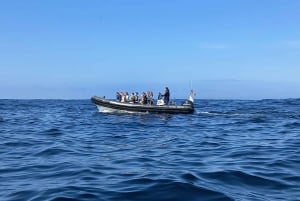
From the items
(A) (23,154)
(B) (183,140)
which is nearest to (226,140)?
(B) (183,140)

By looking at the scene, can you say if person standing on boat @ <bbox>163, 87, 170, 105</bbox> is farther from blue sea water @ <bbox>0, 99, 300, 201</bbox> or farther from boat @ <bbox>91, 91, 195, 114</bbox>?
blue sea water @ <bbox>0, 99, 300, 201</bbox>

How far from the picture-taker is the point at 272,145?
15688 mm

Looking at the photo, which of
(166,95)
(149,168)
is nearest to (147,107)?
(166,95)

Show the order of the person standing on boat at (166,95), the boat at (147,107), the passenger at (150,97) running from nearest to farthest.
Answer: the boat at (147,107) < the person standing on boat at (166,95) < the passenger at (150,97)

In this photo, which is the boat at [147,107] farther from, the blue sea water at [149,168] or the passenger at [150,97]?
the blue sea water at [149,168]

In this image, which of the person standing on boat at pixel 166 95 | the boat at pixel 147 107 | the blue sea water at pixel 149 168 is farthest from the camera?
the person standing on boat at pixel 166 95

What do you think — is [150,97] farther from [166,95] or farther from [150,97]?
[166,95]

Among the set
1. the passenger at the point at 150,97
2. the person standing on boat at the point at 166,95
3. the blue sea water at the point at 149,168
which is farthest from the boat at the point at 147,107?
the blue sea water at the point at 149,168

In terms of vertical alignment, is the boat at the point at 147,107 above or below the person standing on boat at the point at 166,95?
below

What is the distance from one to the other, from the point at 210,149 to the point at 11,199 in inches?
325

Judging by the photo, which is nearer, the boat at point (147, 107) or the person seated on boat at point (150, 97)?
the boat at point (147, 107)

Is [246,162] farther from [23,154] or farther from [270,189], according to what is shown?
[23,154]

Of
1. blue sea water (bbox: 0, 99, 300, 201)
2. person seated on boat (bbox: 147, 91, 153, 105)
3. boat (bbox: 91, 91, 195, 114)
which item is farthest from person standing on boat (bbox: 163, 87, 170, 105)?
blue sea water (bbox: 0, 99, 300, 201)

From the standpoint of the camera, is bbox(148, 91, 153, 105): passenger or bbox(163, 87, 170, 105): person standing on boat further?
bbox(148, 91, 153, 105): passenger
